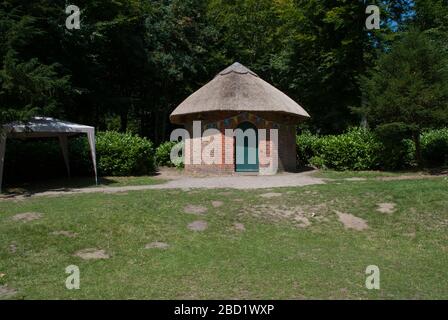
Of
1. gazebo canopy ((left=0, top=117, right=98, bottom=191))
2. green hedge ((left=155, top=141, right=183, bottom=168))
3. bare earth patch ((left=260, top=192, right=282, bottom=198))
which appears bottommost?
bare earth patch ((left=260, top=192, right=282, bottom=198))

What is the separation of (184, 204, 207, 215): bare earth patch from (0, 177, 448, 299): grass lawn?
135mm

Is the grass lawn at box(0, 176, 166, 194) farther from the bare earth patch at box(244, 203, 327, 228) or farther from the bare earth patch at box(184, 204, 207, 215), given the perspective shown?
the bare earth patch at box(244, 203, 327, 228)

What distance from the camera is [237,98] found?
70.6 feet

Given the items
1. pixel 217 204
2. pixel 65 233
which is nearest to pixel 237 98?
pixel 217 204

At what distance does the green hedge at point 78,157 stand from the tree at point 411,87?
10691 mm

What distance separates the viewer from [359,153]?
2159cm

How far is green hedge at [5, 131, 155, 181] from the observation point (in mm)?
Result: 19391

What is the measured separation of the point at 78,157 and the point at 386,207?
13.1m

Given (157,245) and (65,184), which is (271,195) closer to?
(157,245)

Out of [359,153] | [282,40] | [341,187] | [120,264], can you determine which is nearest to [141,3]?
[282,40]

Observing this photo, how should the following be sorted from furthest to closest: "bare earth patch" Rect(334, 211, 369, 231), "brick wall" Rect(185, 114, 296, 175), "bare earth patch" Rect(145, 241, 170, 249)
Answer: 1. "brick wall" Rect(185, 114, 296, 175)
2. "bare earth patch" Rect(334, 211, 369, 231)
3. "bare earth patch" Rect(145, 241, 170, 249)

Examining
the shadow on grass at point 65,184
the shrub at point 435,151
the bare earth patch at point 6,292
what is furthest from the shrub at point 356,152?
the bare earth patch at point 6,292

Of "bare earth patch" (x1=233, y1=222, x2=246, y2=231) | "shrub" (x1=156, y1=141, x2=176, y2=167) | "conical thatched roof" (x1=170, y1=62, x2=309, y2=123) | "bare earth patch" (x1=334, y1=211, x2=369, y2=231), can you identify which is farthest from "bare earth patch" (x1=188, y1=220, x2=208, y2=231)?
"shrub" (x1=156, y1=141, x2=176, y2=167)
